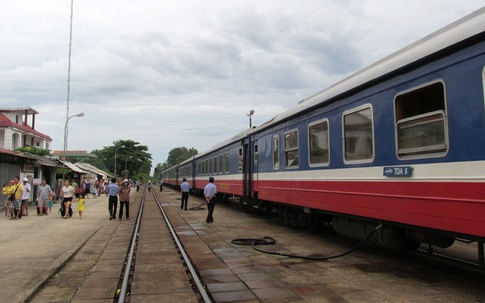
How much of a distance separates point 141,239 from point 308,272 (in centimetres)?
546

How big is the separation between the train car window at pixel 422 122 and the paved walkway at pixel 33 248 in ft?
18.2

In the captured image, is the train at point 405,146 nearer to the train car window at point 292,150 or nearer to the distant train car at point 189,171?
the train car window at point 292,150

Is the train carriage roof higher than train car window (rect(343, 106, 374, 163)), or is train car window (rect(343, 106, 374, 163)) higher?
the train carriage roof

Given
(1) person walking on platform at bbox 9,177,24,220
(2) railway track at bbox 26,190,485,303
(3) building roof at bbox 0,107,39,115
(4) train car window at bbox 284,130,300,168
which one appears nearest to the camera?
(2) railway track at bbox 26,190,485,303

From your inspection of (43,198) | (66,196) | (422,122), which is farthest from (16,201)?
(422,122)

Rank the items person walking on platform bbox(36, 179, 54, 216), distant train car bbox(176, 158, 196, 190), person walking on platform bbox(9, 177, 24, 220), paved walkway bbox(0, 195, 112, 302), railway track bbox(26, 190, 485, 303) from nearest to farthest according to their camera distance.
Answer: railway track bbox(26, 190, 485, 303) → paved walkway bbox(0, 195, 112, 302) → person walking on platform bbox(9, 177, 24, 220) → person walking on platform bbox(36, 179, 54, 216) → distant train car bbox(176, 158, 196, 190)

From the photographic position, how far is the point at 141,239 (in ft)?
33.9

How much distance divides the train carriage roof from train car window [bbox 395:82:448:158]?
0.45 meters

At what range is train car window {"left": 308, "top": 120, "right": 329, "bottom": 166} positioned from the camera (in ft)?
25.9

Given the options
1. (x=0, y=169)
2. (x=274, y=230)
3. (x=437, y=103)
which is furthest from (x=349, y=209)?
(x=0, y=169)

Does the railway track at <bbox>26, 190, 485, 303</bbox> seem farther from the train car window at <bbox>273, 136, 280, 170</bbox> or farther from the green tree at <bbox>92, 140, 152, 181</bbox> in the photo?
the green tree at <bbox>92, 140, 152, 181</bbox>

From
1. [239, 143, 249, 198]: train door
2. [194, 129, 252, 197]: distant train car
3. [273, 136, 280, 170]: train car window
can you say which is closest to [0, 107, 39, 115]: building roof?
[194, 129, 252, 197]: distant train car

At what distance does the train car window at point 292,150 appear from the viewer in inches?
372

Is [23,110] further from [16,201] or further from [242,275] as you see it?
[242,275]
